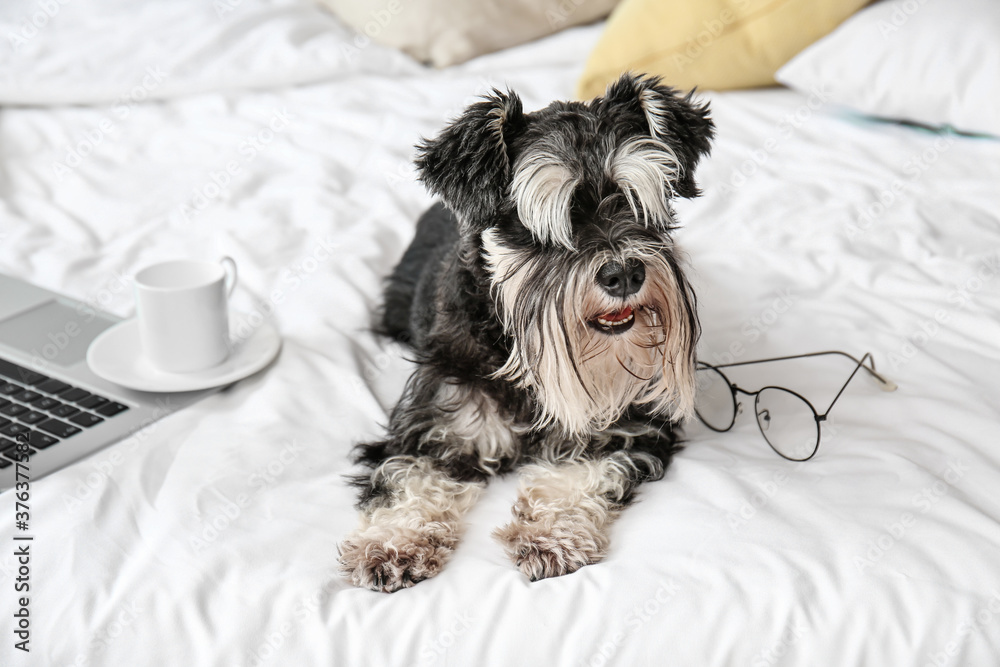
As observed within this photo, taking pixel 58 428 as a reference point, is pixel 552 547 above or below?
below

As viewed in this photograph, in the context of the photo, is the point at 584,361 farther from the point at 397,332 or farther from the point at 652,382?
the point at 397,332

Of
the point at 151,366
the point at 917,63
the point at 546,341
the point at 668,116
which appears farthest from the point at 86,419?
the point at 917,63

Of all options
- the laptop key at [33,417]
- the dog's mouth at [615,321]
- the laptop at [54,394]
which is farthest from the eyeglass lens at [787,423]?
the laptop key at [33,417]

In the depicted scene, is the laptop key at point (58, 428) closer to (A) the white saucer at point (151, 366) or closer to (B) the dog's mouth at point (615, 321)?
(A) the white saucer at point (151, 366)

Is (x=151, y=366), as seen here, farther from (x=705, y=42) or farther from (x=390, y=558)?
(x=705, y=42)

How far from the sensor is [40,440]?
6.03 feet

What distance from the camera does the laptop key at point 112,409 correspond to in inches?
77.6

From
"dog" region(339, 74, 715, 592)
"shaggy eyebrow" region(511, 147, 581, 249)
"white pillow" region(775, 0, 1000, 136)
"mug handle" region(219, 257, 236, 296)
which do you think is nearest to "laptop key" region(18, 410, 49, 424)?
"mug handle" region(219, 257, 236, 296)

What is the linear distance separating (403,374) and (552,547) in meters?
0.83

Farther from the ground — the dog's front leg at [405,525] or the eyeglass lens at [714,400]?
the dog's front leg at [405,525]

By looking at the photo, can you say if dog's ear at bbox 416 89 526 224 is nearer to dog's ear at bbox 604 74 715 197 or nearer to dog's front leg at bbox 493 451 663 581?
dog's ear at bbox 604 74 715 197

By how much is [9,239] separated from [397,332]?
132cm

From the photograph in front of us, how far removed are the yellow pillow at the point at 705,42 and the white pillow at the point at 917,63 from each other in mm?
154

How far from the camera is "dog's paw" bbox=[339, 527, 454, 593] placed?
154 cm
